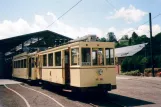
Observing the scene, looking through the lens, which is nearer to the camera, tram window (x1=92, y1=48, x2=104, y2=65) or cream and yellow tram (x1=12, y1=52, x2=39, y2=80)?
tram window (x1=92, y1=48, x2=104, y2=65)

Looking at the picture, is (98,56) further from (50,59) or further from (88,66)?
(50,59)

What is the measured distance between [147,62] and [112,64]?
93.0 feet

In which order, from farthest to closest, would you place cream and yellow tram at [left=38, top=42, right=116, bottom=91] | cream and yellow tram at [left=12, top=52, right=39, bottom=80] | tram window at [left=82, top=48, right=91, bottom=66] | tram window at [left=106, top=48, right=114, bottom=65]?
cream and yellow tram at [left=12, top=52, right=39, bottom=80] → tram window at [left=106, top=48, right=114, bottom=65] → tram window at [left=82, top=48, right=91, bottom=66] → cream and yellow tram at [left=38, top=42, right=116, bottom=91]

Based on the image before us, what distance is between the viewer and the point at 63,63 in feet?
48.2

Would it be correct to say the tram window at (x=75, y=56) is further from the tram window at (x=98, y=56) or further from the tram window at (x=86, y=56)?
the tram window at (x=98, y=56)

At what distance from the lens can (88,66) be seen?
1286cm

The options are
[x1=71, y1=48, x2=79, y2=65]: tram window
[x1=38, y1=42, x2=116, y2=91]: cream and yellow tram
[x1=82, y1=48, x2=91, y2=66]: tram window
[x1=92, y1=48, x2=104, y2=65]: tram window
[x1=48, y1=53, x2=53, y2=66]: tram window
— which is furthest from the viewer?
[x1=48, y1=53, x2=53, y2=66]: tram window

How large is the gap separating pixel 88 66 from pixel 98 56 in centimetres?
98

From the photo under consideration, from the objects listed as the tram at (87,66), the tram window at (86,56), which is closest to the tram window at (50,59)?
the tram at (87,66)

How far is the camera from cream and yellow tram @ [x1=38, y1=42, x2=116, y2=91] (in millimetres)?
12811

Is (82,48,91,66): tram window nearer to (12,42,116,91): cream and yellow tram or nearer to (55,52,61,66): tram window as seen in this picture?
(12,42,116,91): cream and yellow tram

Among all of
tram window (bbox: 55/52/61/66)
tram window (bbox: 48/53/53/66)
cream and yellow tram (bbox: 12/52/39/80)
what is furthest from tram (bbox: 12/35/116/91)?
cream and yellow tram (bbox: 12/52/39/80)

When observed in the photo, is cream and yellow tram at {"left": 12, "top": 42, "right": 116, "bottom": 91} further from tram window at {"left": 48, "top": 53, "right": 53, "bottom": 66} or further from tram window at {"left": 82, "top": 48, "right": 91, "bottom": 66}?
tram window at {"left": 48, "top": 53, "right": 53, "bottom": 66}

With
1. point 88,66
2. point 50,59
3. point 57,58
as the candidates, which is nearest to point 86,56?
point 88,66
